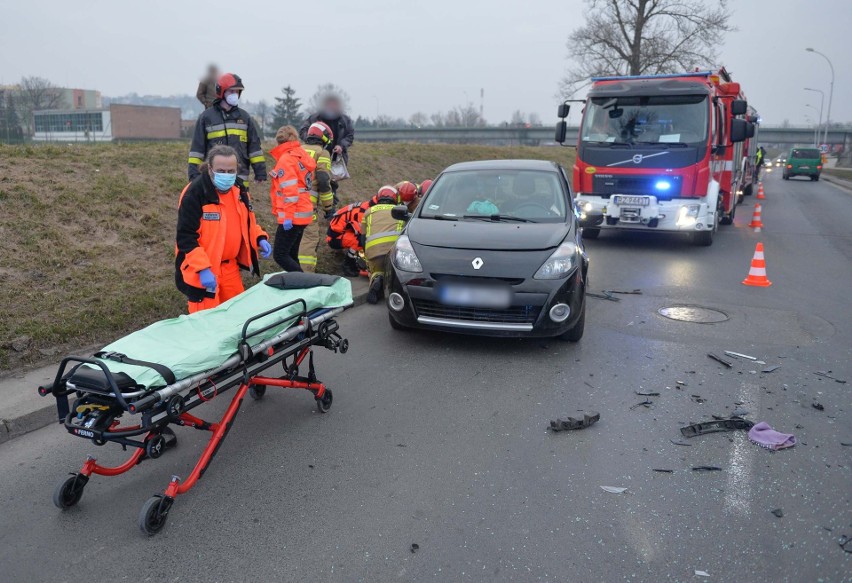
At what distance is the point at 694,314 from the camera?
7.20 meters

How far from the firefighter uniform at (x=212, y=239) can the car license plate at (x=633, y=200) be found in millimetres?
8245

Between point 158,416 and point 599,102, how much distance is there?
10759 mm

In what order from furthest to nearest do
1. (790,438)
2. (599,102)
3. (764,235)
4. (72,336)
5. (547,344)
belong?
(764,235), (599,102), (547,344), (72,336), (790,438)

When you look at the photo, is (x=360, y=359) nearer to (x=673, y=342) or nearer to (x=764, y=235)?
(x=673, y=342)

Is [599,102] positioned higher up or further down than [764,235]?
higher up

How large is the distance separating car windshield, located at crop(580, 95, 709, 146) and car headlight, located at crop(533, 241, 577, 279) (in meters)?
6.52

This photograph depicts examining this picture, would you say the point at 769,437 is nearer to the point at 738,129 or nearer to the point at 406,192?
the point at 406,192

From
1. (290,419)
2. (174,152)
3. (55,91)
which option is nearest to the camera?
(290,419)

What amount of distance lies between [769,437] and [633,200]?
7918 mm

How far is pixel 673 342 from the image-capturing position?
6145mm

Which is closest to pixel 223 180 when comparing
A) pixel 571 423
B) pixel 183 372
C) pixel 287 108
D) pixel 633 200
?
pixel 183 372

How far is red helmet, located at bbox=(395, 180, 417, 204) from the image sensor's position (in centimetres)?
860

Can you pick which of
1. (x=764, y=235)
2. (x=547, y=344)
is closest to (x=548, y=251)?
(x=547, y=344)

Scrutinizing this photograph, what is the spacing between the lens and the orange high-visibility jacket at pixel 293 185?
7055mm
